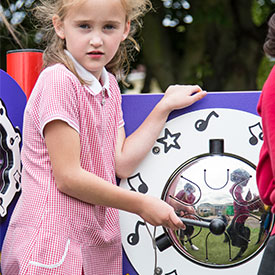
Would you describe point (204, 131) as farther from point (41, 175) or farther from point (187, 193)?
point (41, 175)

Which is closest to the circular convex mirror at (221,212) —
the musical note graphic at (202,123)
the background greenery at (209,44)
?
the musical note graphic at (202,123)

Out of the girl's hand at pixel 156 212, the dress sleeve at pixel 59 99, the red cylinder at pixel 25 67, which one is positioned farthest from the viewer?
the red cylinder at pixel 25 67

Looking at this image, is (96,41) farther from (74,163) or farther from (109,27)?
(74,163)

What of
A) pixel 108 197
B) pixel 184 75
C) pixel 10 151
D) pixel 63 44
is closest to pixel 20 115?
pixel 10 151

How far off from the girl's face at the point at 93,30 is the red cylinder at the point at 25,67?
35 cm

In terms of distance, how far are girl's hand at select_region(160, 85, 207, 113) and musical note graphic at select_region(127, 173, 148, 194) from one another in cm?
26

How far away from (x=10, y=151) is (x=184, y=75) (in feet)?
16.1

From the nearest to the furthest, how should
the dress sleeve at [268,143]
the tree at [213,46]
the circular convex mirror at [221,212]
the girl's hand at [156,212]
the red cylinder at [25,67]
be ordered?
the dress sleeve at [268,143] → the girl's hand at [156,212] → the circular convex mirror at [221,212] → the red cylinder at [25,67] → the tree at [213,46]

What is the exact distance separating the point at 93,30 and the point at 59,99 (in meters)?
0.26

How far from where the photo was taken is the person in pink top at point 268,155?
151 cm

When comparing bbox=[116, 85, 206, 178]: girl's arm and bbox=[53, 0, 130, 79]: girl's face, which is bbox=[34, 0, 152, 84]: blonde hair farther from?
bbox=[116, 85, 206, 178]: girl's arm

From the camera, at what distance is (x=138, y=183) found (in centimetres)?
212

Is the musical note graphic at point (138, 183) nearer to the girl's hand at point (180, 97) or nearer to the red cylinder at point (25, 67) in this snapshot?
the girl's hand at point (180, 97)

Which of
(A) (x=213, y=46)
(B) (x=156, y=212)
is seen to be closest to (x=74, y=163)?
(B) (x=156, y=212)
